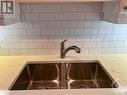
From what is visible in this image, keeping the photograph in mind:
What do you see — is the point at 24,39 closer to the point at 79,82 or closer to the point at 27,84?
the point at 27,84

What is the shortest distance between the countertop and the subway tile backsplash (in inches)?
3.5

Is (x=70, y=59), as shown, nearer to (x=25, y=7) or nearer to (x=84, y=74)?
(x=84, y=74)

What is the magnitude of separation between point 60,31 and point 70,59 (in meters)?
0.29

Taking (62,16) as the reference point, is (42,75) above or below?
below

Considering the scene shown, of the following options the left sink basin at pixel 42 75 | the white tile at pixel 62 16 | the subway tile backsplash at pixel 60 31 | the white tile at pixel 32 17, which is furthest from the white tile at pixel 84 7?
the left sink basin at pixel 42 75

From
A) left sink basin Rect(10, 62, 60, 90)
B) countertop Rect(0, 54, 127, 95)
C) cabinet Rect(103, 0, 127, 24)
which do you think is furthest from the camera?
left sink basin Rect(10, 62, 60, 90)

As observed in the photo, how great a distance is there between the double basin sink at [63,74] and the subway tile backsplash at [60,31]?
176 mm

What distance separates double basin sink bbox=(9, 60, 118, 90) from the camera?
1.80 m

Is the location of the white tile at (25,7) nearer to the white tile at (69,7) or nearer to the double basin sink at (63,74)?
the white tile at (69,7)

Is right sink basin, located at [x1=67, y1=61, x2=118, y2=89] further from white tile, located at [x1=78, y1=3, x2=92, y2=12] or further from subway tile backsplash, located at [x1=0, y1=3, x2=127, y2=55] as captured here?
white tile, located at [x1=78, y1=3, x2=92, y2=12]

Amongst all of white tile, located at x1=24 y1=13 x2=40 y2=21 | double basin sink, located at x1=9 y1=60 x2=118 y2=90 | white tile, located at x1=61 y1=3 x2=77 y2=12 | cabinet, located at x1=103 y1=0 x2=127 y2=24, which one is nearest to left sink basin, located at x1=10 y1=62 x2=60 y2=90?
double basin sink, located at x1=9 y1=60 x2=118 y2=90

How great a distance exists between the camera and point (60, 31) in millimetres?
1952

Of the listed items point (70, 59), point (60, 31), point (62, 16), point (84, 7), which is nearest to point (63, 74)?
point (70, 59)

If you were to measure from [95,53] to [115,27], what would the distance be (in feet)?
1.02
